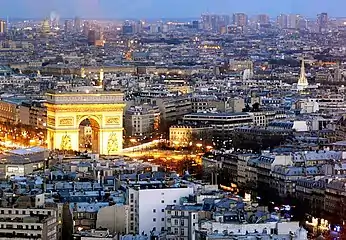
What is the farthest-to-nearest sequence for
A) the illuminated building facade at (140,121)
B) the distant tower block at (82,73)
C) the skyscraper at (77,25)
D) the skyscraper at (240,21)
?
the skyscraper at (240,21) → the skyscraper at (77,25) → the distant tower block at (82,73) → the illuminated building facade at (140,121)

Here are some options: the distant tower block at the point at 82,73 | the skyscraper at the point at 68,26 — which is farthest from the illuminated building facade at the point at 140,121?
the skyscraper at the point at 68,26

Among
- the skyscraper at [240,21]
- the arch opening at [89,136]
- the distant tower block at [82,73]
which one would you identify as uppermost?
the skyscraper at [240,21]

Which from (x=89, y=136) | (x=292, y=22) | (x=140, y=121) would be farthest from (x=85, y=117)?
(x=292, y=22)

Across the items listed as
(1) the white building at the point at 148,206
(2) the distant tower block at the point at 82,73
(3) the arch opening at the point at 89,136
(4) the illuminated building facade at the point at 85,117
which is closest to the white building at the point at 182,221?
(1) the white building at the point at 148,206

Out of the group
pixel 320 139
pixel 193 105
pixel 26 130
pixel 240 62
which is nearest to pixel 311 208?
pixel 320 139

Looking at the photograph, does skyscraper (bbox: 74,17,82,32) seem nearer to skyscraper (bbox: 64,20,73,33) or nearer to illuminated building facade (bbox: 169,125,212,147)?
skyscraper (bbox: 64,20,73,33)

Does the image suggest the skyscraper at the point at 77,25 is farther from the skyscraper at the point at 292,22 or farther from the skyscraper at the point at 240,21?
the skyscraper at the point at 292,22

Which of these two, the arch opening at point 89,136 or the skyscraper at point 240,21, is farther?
the skyscraper at point 240,21

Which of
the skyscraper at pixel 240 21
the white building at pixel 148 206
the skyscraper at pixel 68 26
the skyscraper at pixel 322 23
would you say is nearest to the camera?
the white building at pixel 148 206

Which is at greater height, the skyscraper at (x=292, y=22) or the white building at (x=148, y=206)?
the skyscraper at (x=292, y=22)
